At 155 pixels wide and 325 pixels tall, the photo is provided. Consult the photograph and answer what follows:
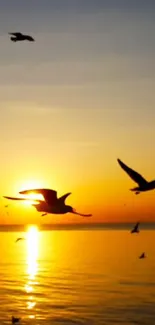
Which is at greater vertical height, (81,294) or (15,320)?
(81,294)

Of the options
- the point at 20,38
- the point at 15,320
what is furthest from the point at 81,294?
the point at 20,38

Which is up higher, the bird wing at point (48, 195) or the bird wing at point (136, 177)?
the bird wing at point (136, 177)

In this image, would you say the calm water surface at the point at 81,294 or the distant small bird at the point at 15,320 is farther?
the calm water surface at the point at 81,294

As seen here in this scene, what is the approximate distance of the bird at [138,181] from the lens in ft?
66.7

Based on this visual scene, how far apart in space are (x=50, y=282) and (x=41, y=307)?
2495 cm

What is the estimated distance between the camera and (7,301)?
65.3 meters

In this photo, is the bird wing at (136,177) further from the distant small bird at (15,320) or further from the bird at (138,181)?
the distant small bird at (15,320)

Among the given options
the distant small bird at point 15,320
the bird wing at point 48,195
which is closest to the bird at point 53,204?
the bird wing at point 48,195

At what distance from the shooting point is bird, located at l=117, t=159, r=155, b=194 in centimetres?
2033

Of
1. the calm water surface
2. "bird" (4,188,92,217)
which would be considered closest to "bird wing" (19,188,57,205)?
"bird" (4,188,92,217)

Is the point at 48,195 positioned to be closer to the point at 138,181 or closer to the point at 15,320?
the point at 138,181

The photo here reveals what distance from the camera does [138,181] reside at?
Result: 2120 cm

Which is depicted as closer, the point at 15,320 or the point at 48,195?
the point at 48,195

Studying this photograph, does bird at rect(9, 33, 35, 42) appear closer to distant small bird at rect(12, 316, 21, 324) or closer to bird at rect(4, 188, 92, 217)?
bird at rect(4, 188, 92, 217)
